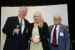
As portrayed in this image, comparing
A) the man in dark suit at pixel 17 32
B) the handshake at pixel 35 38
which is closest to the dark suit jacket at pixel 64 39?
the handshake at pixel 35 38

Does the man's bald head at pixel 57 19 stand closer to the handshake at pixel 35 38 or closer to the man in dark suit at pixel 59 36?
the man in dark suit at pixel 59 36

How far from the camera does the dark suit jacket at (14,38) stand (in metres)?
2.37

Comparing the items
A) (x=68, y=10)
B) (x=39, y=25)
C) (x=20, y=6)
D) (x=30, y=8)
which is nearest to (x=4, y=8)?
(x=20, y=6)

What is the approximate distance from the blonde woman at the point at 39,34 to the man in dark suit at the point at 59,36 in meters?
0.10

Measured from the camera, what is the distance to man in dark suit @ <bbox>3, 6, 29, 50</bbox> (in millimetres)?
2371

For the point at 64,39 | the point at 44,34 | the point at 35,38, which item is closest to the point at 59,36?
the point at 64,39

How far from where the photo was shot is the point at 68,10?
239 centimetres

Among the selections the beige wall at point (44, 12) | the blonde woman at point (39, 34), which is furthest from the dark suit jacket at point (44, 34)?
the beige wall at point (44, 12)

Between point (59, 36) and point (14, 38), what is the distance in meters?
0.71

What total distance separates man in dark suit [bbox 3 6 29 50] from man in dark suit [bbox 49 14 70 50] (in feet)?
1.40

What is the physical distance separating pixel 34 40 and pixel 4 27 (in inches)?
20.5

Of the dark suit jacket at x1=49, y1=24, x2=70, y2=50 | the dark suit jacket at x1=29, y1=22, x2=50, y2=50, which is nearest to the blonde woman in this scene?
the dark suit jacket at x1=29, y1=22, x2=50, y2=50

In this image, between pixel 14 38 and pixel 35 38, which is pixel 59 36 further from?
pixel 14 38

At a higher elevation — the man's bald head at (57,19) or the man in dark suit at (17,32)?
the man's bald head at (57,19)
